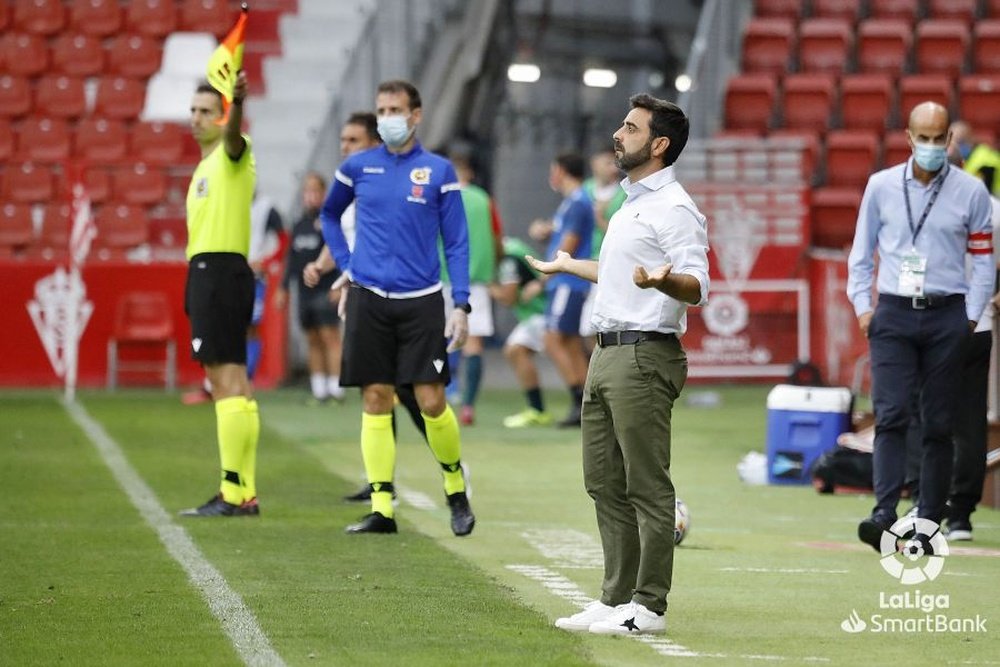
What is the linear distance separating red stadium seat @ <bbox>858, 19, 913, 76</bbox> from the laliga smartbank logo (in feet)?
50.3

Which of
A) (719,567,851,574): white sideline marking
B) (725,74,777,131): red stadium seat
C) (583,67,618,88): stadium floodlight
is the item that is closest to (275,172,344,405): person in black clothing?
(725,74,777,131): red stadium seat

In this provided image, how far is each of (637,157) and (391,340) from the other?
301cm

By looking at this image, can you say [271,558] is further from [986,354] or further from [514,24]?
[514,24]

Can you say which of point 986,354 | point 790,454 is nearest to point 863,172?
point 790,454

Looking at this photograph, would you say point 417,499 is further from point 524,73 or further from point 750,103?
point 524,73

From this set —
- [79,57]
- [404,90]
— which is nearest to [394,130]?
[404,90]

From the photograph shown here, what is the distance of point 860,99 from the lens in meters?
23.5

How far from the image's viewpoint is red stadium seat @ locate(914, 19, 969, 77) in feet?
79.6

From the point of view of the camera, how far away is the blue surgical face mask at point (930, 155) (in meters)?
9.12

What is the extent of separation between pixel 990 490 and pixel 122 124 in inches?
522

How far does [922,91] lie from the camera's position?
23.4m

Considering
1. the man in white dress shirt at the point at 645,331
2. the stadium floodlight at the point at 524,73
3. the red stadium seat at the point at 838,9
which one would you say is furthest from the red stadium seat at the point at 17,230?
the man in white dress shirt at the point at 645,331

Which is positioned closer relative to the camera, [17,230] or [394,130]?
[394,130]

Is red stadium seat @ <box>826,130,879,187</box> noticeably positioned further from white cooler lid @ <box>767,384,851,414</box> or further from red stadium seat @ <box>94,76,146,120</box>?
white cooler lid @ <box>767,384,851,414</box>
